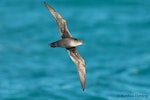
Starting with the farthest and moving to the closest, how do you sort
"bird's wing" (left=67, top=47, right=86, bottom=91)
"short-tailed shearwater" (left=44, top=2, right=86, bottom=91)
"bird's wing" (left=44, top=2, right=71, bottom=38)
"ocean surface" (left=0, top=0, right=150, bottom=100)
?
"ocean surface" (left=0, top=0, right=150, bottom=100)
"bird's wing" (left=67, top=47, right=86, bottom=91)
"bird's wing" (left=44, top=2, right=71, bottom=38)
"short-tailed shearwater" (left=44, top=2, right=86, bottom=91)

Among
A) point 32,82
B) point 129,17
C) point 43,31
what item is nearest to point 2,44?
point 43,31

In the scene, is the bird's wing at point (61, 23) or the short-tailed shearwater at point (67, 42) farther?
the bird's wing at point (61, 23)

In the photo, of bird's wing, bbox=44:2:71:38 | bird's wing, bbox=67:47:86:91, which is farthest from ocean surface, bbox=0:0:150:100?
bird's wing, bbox=44:2:71:38

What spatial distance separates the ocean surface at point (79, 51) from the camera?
72.4 feet

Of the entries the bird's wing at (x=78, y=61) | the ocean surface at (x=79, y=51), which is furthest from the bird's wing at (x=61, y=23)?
the ocean surface at (x=79, y=51)

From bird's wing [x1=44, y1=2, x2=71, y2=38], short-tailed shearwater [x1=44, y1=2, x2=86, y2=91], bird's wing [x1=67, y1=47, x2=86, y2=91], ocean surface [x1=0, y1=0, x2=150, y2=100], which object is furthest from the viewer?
ocean surface [x1=0, y1=0, x2=150, y2=100]

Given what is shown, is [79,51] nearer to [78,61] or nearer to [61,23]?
[78,61]

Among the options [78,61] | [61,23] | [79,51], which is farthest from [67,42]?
[79,51]

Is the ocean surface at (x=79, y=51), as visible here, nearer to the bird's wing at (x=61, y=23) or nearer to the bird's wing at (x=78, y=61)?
the bird's wing at (x=78, y=61)

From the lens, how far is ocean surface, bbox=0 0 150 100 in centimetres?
2206

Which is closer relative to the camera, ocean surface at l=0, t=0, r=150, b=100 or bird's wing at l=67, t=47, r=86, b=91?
bird's wing at l=67, t=47, r=86, b=91

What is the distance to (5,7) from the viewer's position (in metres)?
29.8

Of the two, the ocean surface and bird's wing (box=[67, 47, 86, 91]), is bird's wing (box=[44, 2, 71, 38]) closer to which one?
bird's wing (box=[67, 47, 86, 91])

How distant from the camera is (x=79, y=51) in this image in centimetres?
2586
